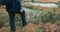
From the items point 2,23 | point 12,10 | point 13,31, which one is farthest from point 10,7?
point 2,23

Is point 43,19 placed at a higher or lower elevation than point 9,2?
lower

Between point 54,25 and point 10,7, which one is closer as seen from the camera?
point 10,7

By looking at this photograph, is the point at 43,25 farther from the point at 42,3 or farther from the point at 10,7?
the point at 42,3

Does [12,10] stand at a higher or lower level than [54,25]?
higher

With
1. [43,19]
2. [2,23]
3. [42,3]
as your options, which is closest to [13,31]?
[2,23]

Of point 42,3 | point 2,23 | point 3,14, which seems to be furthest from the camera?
point 42,3

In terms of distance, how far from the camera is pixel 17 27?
7.15m

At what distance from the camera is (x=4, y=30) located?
Answer: 6992mm

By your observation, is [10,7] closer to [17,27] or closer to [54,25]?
[17,27]

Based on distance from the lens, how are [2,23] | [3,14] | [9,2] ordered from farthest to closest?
[3,14] < [2,23] < [9,2]

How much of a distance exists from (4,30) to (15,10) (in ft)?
3.02

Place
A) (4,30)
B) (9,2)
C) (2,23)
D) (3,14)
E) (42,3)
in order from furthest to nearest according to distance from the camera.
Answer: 1. (42,3)
2. (3,14)
3. (2,23)
4. (4,30)
5. (9,2)

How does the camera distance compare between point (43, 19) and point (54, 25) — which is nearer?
point (54, 25)

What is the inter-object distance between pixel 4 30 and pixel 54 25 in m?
1.42
